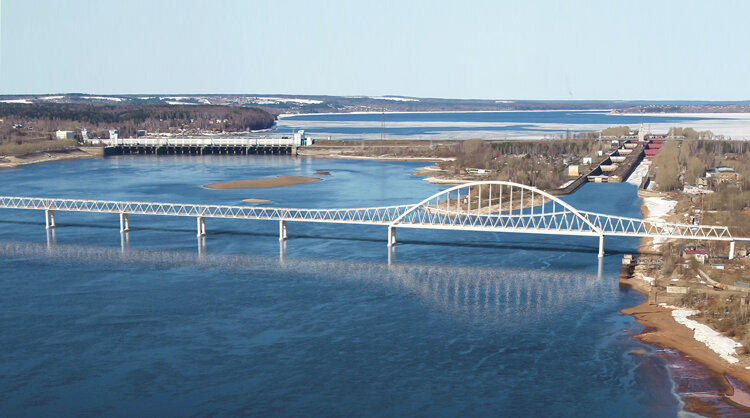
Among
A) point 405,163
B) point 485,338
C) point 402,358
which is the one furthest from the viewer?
point 405,163

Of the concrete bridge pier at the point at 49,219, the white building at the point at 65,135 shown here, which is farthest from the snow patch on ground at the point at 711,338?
the white building at the point at 65,135

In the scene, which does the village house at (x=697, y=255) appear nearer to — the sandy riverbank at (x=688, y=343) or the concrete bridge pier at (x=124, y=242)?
the sandy riverbank at (x=688, y=343)

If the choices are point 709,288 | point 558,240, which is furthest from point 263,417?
point 558,240

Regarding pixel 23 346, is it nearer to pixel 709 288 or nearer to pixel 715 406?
pixel 715 406

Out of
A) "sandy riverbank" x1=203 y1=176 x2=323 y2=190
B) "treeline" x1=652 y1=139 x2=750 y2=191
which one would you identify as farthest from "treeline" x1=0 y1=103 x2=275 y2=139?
"treeline" x1=652 y1=139 x2=750 y2=191

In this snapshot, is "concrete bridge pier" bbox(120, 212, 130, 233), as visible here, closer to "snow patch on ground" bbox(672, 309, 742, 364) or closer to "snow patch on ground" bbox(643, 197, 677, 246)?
"snow patch on ground" bbox(672, 309, 742, 364)
